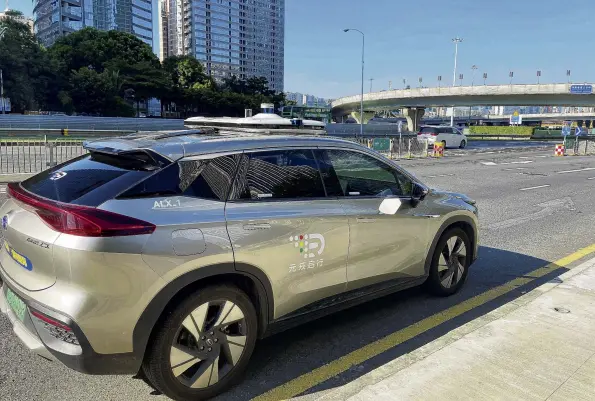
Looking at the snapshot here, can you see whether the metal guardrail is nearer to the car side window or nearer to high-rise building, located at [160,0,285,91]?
the car side window

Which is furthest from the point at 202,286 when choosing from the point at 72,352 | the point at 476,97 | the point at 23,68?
the point at 23,68

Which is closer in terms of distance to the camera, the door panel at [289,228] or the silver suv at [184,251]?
the silver suv at [184,251]

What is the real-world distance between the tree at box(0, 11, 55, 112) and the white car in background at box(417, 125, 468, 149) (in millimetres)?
51933

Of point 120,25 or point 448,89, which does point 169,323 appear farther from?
point 120,25

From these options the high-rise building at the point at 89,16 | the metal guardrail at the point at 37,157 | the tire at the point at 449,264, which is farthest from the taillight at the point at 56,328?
the high-rise building at the point at 89,16

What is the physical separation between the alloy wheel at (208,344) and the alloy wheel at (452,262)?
242cm

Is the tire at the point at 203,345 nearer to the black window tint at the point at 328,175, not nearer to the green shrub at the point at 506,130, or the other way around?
the black window tint at the point at 328,175

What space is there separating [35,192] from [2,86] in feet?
220

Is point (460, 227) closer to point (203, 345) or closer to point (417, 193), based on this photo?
point (417, 193)

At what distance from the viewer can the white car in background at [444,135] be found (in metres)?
34.8

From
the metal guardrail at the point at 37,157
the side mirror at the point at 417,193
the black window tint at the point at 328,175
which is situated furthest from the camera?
the metal guardrail at the point at 37,157

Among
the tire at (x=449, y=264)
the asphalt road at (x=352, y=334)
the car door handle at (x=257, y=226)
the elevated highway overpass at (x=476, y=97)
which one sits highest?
the elevated highway overpass at (x=476, y=97)

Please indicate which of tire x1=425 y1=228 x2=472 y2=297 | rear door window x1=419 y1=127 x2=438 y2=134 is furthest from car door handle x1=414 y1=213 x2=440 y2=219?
rear door window x1=419 y1=127 x2=438 y2=134

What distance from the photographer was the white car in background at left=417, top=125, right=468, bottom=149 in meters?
34.8
